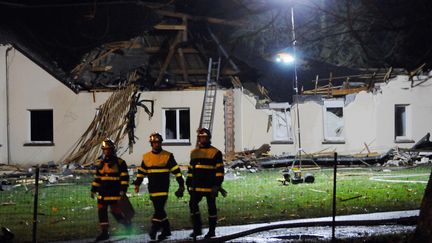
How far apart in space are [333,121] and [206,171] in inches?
619

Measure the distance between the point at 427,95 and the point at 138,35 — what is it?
11942 millimetres

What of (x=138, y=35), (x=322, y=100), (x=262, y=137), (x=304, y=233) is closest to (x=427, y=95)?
(x=322, y=100)

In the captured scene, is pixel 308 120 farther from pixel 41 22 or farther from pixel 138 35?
pixel 41 22

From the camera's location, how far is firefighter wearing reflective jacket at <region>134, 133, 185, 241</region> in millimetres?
8844

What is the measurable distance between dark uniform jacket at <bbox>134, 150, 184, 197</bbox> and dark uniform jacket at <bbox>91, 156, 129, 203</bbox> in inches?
11.8

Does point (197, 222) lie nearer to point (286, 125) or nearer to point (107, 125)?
point (107, 125)

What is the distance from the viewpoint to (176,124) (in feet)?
76.9

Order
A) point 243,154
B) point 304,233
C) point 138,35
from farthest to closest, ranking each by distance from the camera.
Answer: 1. point 138,35
2. point 243,154
3. point 304,233

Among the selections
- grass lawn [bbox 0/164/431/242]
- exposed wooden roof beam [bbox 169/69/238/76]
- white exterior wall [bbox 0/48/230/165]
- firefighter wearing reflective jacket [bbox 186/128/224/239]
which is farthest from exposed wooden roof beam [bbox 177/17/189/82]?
firefighter wearing reflective jacket [bbox 186/128/224/239]

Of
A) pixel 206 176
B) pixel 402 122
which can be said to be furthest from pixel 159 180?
pixel 402 122

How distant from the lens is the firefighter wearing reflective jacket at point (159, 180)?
8.84 m

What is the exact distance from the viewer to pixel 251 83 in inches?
945

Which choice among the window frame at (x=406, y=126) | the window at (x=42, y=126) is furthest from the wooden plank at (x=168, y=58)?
the window frame at (x=406, y=126)

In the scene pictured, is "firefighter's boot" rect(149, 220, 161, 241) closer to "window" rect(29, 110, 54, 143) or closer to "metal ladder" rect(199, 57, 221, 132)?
"metal ladder" rect(199, 57, 221, 132)
